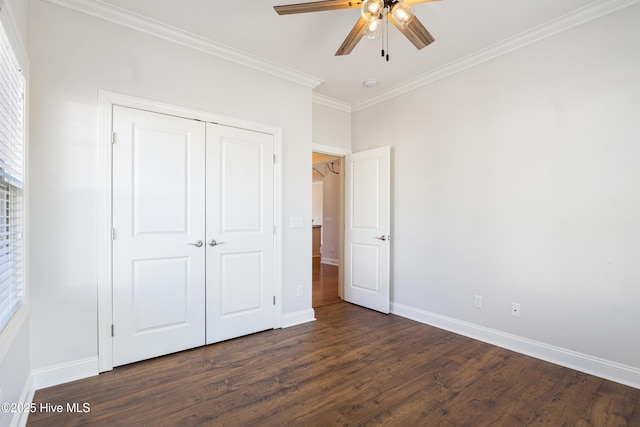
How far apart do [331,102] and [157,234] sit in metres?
2.81

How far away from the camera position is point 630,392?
2109 mm

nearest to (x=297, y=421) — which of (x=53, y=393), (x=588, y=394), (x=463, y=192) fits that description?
(x=53, y=393)

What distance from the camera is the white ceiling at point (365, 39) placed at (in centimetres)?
233

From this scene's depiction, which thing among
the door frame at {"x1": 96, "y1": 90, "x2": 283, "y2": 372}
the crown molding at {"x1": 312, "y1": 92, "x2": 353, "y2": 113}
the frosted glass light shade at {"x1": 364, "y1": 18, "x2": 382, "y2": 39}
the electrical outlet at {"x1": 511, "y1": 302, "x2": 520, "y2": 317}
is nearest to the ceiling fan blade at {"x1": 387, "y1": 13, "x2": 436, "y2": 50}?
the frosted glass light shade at {"x1": 364, "y1": 18, "x2": 382, "y2": 39}

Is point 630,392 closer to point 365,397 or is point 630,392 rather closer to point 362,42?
point 365,397

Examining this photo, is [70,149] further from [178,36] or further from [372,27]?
[372,27]

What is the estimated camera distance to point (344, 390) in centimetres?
211

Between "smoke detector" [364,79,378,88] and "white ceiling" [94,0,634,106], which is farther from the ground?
"white ceiling" [94,0,634,106]

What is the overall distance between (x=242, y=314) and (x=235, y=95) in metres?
2.18

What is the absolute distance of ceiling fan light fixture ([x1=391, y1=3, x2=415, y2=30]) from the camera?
1.88 metres

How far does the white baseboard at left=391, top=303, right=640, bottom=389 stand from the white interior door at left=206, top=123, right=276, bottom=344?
1835mm

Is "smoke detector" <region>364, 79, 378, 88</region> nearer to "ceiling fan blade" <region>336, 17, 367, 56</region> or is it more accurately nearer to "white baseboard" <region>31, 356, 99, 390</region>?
"ceiling fan blade" <region>336, 17, 367, 56</region>

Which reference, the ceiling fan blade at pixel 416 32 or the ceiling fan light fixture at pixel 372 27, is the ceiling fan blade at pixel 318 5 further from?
the ceiling fan blade at pixel 416 32

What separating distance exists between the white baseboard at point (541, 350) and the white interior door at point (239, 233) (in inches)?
72.3
